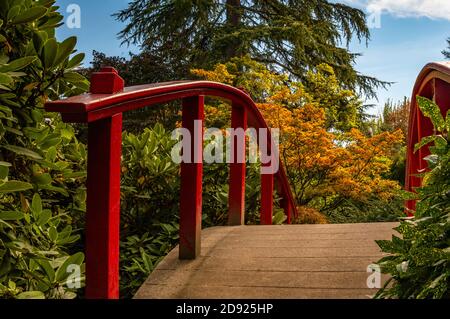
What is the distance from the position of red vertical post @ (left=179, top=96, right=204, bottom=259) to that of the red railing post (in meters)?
0.83

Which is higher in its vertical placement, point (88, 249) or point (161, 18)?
point (161, 18)

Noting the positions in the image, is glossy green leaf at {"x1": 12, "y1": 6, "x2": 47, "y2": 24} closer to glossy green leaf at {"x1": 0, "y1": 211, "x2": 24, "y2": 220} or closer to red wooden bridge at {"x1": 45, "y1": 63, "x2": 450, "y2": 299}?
red wooden bridge at {"x1": 45, "y1": 63, "x2": 450, "y2": 299}

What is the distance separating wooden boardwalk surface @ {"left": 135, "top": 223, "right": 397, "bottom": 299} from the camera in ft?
6.73

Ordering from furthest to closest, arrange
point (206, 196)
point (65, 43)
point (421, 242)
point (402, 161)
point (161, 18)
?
point (161, 18), point (402, 161), point (206, 196), point (65, 43), point (421, 242)

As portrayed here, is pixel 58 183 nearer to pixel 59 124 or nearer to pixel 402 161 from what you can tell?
pixel 59 124

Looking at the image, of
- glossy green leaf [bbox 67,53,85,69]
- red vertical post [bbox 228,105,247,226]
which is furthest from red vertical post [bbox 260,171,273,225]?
glossy green leaf [bbox 67,53,85,69]

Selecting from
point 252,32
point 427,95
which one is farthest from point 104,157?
point 252,32

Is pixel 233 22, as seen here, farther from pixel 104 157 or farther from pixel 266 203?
pixel 104 157

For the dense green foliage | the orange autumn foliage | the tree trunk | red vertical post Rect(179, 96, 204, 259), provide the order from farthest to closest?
the tree trunk, the orange autumn foliage, red vertical post Rect(179, 96, 204, 259), the dense green foliage

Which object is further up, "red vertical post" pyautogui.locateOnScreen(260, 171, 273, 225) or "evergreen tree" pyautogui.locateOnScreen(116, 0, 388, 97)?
"evergreen tree" pyautogui.locateOnScreen(116, 0, 388, 97)

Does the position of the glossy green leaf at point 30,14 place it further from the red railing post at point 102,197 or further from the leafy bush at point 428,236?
the leafy bush at point 428,236

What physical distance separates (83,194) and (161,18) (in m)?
12.4
